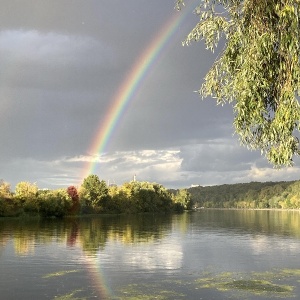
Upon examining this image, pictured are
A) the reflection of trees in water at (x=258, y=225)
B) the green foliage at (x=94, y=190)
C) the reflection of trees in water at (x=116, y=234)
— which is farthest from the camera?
the green foliage at (x=94, y=190)

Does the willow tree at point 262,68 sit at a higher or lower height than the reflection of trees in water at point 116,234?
higher

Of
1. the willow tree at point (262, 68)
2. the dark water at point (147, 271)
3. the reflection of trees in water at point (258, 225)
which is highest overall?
the willow tree at point (262, 68)

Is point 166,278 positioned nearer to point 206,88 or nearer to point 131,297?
point 131,297

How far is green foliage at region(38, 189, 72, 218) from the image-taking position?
315 feet

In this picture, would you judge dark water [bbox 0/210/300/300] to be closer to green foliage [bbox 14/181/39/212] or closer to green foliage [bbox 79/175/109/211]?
green foliage [bbox 14/181/39/212]

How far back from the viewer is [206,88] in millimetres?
14305

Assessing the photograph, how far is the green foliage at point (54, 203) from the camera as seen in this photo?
96062 millimetres

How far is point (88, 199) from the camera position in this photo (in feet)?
390

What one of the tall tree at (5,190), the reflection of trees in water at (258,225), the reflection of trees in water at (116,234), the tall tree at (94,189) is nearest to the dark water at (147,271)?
the reflection of trees in water at (116,234)

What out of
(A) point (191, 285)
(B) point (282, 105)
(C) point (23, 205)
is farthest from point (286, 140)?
(C) point (23, 205)

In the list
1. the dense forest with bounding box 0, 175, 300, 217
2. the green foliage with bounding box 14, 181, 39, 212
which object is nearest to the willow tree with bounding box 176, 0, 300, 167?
the dense forest with bounding box 0, 175, 300, 217

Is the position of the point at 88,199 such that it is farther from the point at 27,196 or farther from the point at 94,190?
the point at 27,196

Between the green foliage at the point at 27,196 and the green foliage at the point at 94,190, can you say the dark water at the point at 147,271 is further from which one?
the green foliage at the point at 94,190

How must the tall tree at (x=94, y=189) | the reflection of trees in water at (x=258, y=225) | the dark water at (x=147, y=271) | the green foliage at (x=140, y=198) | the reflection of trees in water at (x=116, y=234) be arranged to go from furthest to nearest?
the green foliage at (x=140, y=198), the tall tree at (x=94, y=189), the reflection of trees in water at (x=258, y=225), the reflection of trees in water at (x=116, y=234), the dark water at (x=147, y=271)
